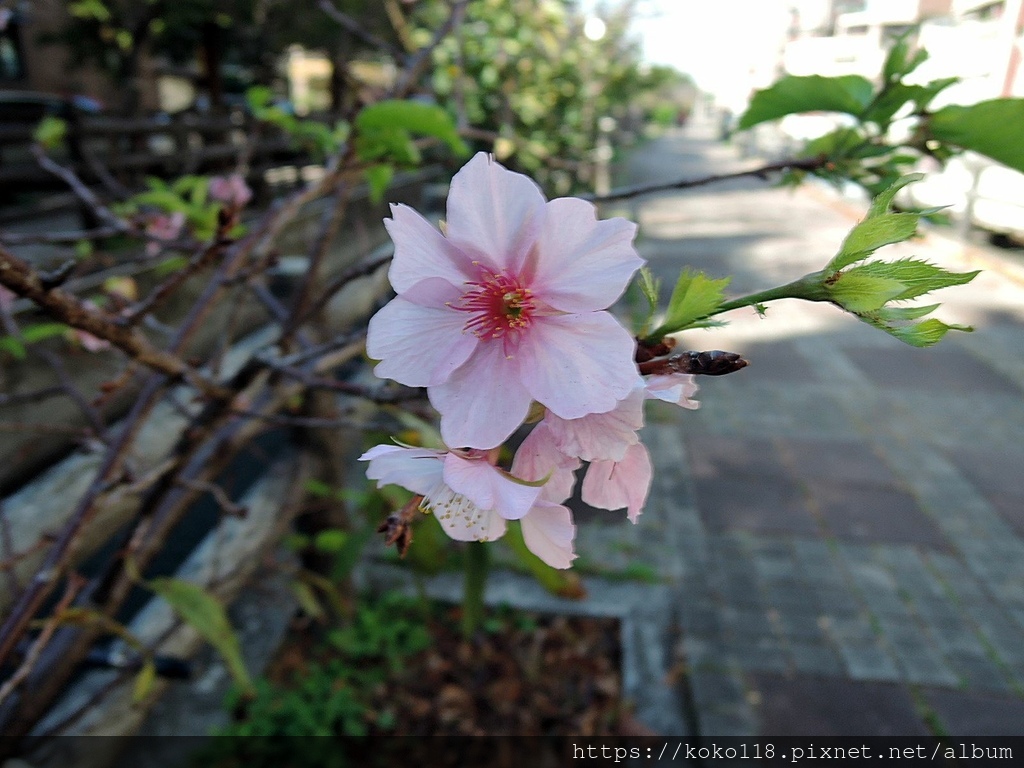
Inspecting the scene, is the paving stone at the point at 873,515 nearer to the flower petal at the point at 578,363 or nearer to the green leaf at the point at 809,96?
the green leaf at the point at 809,96

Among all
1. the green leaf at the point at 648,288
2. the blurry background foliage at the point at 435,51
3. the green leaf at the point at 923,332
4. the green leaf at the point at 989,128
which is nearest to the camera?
the green leaf at the point at 923,332

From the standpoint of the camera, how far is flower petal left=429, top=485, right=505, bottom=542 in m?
0.58

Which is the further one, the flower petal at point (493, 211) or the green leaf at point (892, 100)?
the green leaf at point (892, 100)

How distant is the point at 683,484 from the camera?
426 centimetres

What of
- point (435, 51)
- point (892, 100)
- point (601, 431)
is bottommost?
point (601, 431)

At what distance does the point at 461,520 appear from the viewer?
63 centimetres

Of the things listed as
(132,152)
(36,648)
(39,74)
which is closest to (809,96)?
(36,648)

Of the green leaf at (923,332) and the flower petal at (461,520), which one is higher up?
the green leaf at (923,332)

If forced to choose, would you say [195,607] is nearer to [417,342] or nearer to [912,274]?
[417,342]

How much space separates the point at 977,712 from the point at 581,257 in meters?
3.04

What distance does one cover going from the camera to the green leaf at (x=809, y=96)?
0.98m

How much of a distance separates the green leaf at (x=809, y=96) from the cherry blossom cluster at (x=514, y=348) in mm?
607

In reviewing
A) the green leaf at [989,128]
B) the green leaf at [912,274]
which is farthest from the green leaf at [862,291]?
the green leaf at [989,128]

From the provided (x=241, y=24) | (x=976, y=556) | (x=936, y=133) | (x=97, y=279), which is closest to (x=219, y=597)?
(x=97, y=279)
